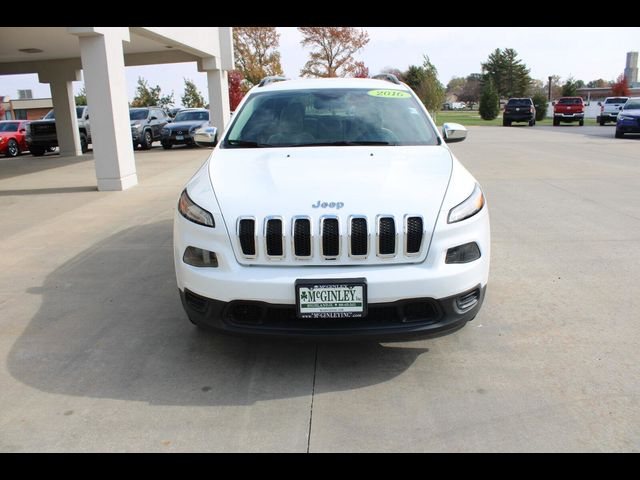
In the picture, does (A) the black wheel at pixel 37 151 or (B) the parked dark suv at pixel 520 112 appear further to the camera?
(B) the parked dark suv at pixel 520 112

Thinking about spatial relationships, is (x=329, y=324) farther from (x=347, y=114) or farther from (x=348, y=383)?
(x=347, y=114)

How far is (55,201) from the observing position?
9.66 meters

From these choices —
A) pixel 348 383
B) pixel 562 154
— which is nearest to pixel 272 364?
pixel 348 383

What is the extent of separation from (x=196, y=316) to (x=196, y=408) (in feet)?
1.77

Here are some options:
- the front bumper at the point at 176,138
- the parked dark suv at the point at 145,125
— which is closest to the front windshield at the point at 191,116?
the parked dark suv at the point at 145,125

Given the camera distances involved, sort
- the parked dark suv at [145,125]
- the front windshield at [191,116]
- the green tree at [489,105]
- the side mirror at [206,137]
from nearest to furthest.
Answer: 1. the side mirror at [206,137]
2. the parked dark suv at [145,125]
3. the front windshield at [191,116]
4. the green tree at [489,105]

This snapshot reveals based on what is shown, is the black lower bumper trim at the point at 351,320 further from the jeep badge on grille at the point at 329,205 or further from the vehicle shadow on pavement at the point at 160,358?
the jeep badge on grille at the point at 329,205

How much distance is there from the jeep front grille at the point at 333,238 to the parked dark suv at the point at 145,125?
20006mm

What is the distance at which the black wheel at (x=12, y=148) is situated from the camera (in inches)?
837

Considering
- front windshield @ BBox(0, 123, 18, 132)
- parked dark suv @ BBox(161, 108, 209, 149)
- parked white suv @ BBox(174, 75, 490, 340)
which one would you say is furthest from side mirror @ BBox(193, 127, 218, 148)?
front windshield @ BBox(0, 123, 18, 132)

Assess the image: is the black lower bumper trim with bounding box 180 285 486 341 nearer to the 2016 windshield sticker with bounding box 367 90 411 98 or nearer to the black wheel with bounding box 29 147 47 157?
the 2016 windshield sticker with bounding box 367 90 411 98

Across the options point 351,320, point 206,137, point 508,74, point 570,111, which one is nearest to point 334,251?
point 351,320

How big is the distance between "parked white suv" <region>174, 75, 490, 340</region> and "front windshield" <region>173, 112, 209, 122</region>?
20461 millimetres

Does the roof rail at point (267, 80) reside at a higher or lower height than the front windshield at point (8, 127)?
higher
